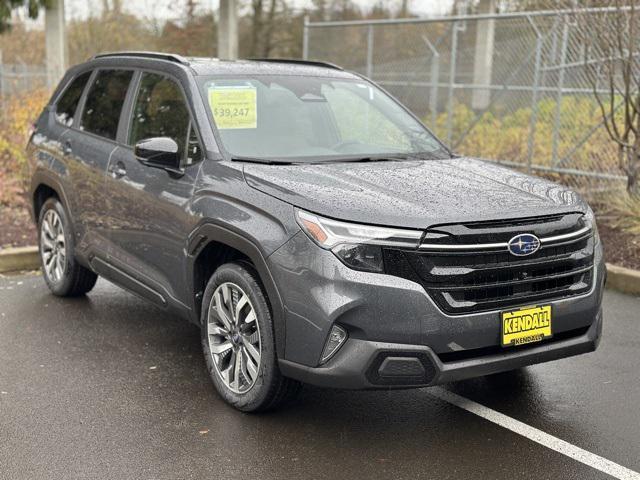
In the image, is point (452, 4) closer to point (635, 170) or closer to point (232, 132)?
point (635, 170)

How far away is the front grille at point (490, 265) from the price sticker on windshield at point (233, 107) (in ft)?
4.99

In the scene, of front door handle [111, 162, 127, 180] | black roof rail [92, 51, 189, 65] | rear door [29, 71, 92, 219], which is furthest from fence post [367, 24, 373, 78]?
front door handle [111, 162, 127, 180]

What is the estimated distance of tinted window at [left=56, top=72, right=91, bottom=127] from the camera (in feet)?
20.7

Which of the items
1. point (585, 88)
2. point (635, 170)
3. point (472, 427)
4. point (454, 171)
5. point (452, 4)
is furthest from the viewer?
point (452, 4)

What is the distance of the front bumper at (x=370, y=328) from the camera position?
12.1 feet

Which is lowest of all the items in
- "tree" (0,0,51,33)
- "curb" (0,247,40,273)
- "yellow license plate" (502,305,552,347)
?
"curb" (0,247,40,273)

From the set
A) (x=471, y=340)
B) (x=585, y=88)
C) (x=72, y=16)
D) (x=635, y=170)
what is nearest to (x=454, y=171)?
(x=471, y=340)

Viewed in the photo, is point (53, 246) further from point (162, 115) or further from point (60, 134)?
point (162, 115)

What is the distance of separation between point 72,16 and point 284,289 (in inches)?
1007

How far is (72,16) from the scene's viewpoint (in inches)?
1067

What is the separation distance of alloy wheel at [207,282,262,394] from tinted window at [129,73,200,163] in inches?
34.2

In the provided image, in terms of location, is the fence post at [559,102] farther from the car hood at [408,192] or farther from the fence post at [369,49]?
the car hood at [408,192]

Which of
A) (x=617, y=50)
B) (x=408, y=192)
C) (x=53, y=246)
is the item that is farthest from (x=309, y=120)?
(x=617, y=50)

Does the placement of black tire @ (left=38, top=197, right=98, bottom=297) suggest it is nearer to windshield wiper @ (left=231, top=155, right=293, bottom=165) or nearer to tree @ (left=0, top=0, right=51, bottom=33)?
windshield wiper @ (left=231, top=155, right=293, bottom=165)
